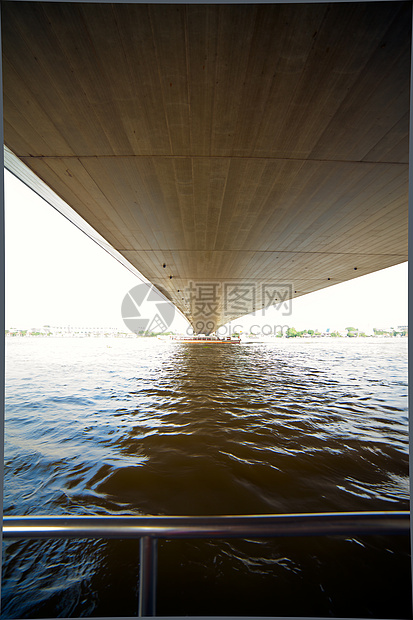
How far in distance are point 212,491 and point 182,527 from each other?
2.99 meters

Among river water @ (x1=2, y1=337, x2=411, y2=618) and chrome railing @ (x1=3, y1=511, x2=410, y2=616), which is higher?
chrome railing @ (x1=3, y1=511, x2=410, y2=616)

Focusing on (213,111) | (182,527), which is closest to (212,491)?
(182,527)

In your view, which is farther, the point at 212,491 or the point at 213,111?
the point at 213,111

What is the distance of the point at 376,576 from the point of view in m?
2.50

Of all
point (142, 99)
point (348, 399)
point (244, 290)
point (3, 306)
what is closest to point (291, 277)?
point (244, 290)

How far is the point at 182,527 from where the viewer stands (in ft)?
3.69

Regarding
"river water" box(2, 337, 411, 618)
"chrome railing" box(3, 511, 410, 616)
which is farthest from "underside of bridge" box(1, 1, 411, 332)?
"river water" box(2, 337, 411, 618)

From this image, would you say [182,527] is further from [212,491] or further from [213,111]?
[213,111]

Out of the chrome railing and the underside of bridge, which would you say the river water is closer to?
the chrome railing

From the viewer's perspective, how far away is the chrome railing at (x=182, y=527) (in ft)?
3.60

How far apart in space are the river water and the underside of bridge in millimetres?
4689

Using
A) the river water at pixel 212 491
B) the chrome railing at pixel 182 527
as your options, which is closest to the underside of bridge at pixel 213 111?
the chrome railing at pixel 182 527

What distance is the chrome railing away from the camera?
3.60 feet

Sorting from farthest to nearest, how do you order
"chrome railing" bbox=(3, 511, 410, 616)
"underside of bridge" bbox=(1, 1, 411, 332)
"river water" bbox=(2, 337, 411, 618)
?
"underside of bridge" bbox=(1, 1, 411, 332)
"river water" bbox=(2, 337, 411, 618)
"chrome railing" bbox=(3, 511, 410, 616)
